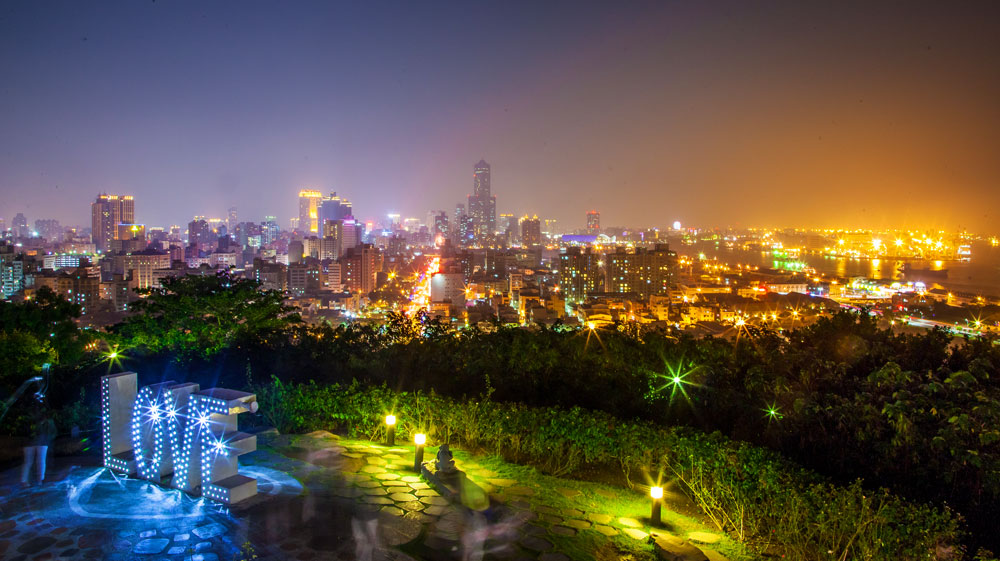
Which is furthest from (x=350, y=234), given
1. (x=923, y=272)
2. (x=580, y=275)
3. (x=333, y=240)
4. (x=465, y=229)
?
(x=923, y=272)

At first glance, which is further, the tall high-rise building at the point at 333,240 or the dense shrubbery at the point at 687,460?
the tall high-rise building at the point at 333,240

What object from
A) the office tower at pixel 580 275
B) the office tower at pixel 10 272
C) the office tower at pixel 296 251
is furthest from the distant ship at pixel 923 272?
the office tower at pixel 10 272

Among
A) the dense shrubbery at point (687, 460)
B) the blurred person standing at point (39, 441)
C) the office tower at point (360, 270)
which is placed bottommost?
the office tower at point (360, 270)

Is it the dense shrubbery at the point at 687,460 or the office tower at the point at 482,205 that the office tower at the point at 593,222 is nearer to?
the office tower at the point at 482,205

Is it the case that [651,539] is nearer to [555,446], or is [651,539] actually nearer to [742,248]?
[555,446]

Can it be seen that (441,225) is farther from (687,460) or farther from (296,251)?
(687,460)

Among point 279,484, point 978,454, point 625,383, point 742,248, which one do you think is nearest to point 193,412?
point 279,484

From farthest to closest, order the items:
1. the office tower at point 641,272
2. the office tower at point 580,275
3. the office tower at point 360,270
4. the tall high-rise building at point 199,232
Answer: the tall high-rise building at point 199,232, the office tower at point 360,270, the office tower at point 580,275, the office tower at point 641,272
